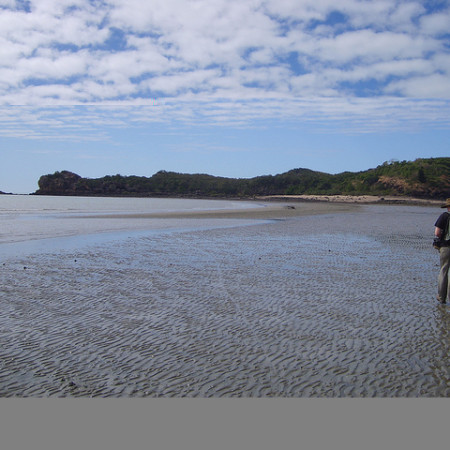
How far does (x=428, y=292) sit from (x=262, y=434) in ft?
19.7

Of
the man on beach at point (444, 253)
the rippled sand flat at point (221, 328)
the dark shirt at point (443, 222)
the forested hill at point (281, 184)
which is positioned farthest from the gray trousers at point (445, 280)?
the forested hill at point (281, 184)

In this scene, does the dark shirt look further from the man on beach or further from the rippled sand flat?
the rippled sand flat

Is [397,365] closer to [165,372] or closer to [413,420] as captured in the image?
[413,420]

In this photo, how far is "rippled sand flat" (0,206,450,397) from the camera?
4.45 m

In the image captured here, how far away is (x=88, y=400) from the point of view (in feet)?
13.5

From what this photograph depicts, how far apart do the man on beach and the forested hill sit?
82.2m

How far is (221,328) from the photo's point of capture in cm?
620

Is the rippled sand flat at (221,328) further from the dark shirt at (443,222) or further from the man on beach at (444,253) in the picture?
the dark shirt at (443,222)

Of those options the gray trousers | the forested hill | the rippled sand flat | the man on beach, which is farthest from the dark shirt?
the forested hill

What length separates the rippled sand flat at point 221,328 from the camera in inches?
175

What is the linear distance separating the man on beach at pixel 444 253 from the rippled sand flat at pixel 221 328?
0.25 m

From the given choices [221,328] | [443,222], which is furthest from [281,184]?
[221,328]

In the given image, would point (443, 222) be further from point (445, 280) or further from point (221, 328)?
point (221, 328)

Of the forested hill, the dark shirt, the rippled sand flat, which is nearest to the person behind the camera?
the rippled sand flat
